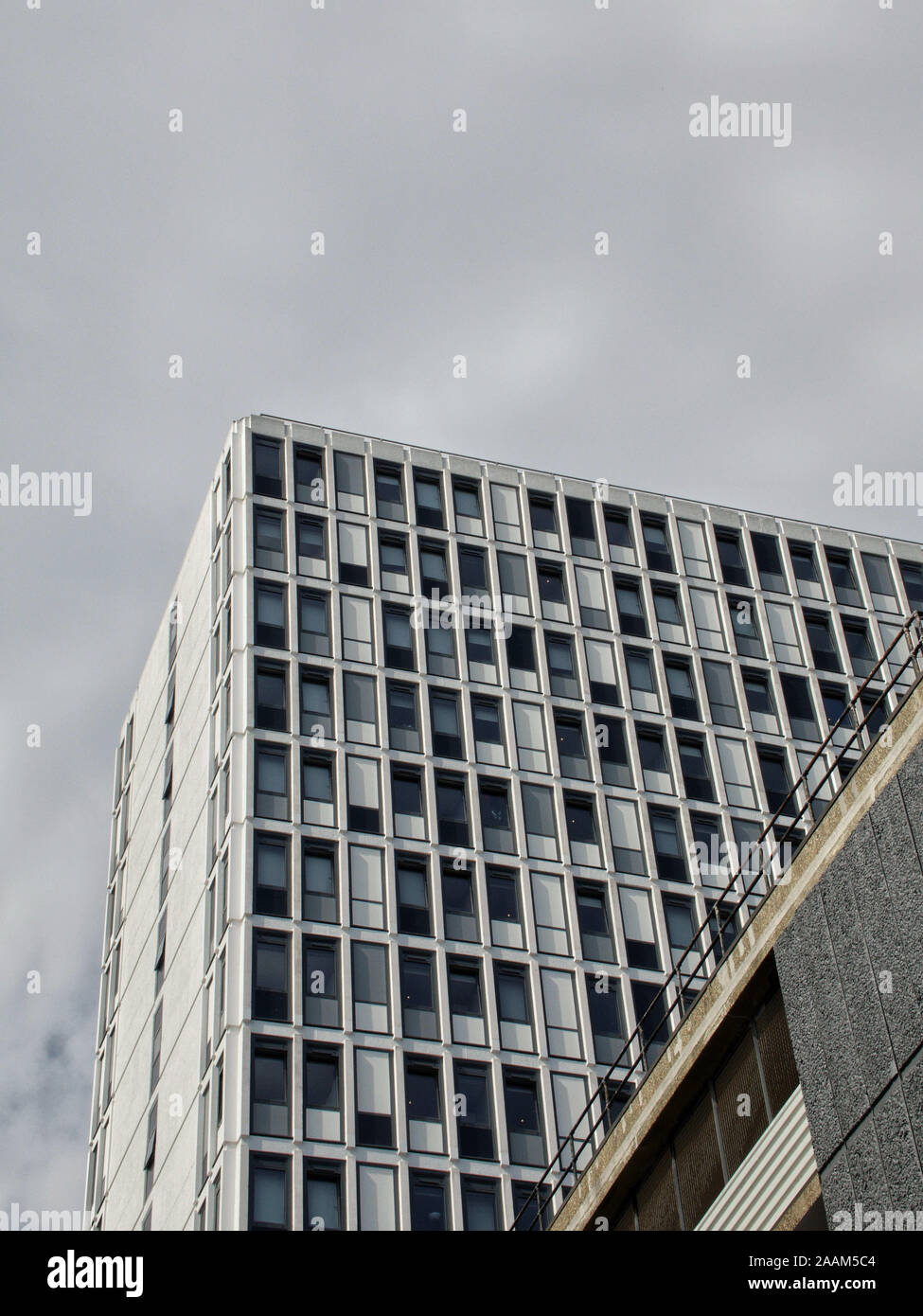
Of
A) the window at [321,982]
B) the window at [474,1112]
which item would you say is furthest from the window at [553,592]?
the window at [474,1112]

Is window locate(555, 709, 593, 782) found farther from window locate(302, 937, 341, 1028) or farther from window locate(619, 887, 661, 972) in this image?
window locate(302, 937, 341, 1028)

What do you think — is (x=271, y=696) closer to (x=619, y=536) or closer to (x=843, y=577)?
A: (x=619, y=536)

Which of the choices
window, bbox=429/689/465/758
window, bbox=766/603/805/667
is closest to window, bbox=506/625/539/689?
window, bbox=429/689/465/758

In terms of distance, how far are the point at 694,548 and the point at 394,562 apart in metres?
12.3

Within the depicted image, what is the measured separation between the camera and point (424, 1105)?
50469 mm

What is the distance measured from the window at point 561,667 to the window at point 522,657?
22.9 inches

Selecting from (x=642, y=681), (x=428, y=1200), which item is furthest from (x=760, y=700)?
(x=428, y=1200)

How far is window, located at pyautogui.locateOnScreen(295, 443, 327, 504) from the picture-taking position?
65.4 m

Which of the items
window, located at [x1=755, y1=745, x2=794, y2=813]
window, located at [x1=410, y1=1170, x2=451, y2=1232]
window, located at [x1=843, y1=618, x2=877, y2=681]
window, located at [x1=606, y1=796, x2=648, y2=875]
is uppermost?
window, located at [x1=843, y1=618, x2=877, y2=681]

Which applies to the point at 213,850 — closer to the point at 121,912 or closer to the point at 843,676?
the point at 121,912

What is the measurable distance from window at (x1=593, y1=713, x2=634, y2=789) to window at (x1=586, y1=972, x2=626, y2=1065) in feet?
25.1

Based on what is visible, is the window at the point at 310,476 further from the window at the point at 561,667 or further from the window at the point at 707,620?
the window at the point at 707,620

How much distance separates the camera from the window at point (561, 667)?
6306 cm

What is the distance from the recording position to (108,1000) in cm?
6638
